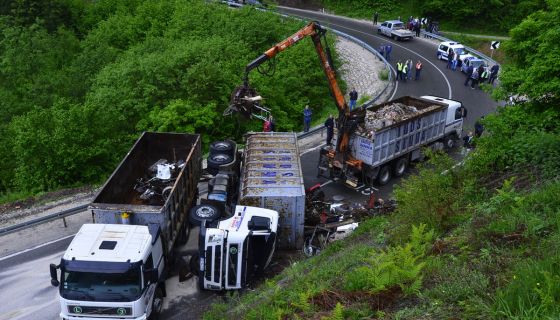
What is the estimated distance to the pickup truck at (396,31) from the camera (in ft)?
131

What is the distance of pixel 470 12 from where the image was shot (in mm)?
44562

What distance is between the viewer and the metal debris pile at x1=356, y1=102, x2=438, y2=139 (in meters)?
17.5

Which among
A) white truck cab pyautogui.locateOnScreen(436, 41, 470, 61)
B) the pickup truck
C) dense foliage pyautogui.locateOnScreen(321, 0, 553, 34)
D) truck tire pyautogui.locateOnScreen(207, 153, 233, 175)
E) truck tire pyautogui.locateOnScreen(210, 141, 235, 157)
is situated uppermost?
dense foliage pyautogui.locateOnScreen(321, 0, 553, 34)

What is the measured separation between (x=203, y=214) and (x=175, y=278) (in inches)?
72.3

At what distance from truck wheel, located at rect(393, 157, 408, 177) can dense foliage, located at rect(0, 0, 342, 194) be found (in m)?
7.60

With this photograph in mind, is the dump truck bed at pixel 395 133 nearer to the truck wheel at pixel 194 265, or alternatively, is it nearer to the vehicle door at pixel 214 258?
the truck wheel at pixel 194 265

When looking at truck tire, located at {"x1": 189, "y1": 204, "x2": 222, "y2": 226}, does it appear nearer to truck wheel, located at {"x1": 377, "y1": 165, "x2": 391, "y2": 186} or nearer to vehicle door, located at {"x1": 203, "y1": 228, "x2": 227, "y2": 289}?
vehicle door, located at {"x1": 203, "y1": 228, "x2": 227, "y2": 289}

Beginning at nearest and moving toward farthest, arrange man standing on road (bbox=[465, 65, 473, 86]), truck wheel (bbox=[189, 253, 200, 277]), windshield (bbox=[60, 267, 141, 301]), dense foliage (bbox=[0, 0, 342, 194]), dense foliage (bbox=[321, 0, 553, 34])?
1. windshield (bbox=[60, 267, 141, 301])
2. truck wheel (bbox=[189, 253, 200, 277])
3. dense foliage (bbox=[0, 0, 342, 194])
4. man standing on road (bbox=[465, 65, 473, 86])
5. dense foliage (bbox=[321, 0, 553, 34])

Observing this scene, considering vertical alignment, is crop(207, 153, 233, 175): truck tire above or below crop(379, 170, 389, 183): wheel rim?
above

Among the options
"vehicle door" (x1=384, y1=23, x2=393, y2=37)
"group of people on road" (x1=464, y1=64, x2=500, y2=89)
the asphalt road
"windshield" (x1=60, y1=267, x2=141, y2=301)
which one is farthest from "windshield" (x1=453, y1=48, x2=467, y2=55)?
"windshield" (x1=60, y1=267, x2=141, y2=301)

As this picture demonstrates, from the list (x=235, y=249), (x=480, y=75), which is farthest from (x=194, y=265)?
(x=480, y=75)

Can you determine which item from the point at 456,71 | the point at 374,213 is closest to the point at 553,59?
the point at 374,213

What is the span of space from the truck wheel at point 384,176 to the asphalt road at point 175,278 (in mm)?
246

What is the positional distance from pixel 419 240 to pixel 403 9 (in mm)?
43795
